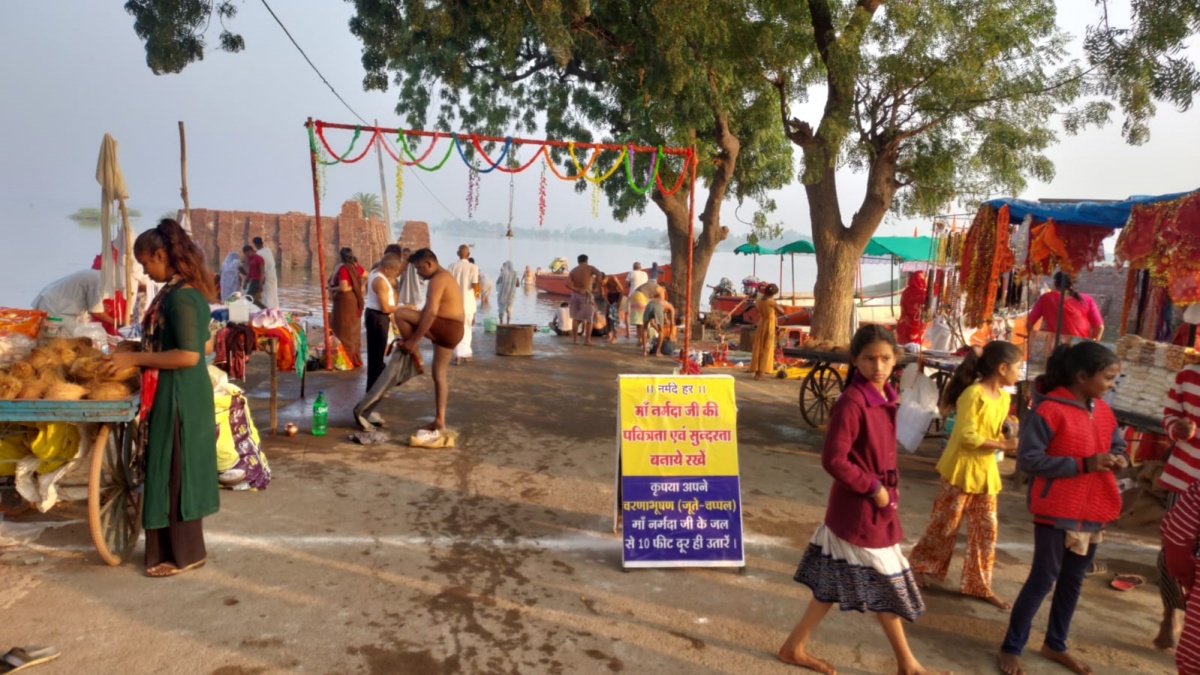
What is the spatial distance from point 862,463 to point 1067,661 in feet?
5.12

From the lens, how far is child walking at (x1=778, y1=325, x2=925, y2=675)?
3260 mm

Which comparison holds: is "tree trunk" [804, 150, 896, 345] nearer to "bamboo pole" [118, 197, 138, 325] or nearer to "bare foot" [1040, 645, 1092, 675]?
"bare foot" [1040, 645, 1092, 675]

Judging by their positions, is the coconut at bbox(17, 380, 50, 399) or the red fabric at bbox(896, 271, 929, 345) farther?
the red fabric at bbox(896, 271, 929, 345)

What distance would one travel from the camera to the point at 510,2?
1255 centimetres

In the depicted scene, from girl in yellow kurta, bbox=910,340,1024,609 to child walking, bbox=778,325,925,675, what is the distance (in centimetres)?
120

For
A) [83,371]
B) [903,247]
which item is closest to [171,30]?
[83,371]

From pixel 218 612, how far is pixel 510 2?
11.1 metres

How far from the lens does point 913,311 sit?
11000mm

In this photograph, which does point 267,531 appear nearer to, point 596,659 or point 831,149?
point 596,659

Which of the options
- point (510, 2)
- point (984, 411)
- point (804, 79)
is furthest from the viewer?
point (804, 79)

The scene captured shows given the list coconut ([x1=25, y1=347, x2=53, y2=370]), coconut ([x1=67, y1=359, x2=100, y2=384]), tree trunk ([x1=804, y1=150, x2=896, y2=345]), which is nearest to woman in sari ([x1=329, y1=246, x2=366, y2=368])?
coconut ([x1=25, y1=347, x2=53, y2=370])

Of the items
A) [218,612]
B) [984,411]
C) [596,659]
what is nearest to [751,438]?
[984,411]

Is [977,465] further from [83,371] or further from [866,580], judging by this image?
[83,371]

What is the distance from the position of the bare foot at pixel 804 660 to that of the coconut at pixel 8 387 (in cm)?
411
